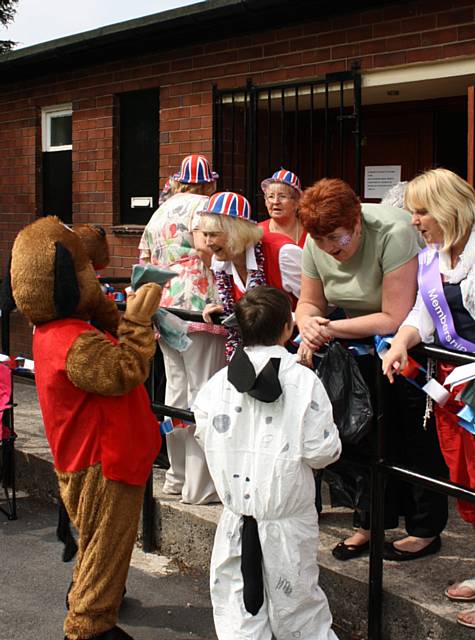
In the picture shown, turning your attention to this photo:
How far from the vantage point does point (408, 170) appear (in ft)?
24.5

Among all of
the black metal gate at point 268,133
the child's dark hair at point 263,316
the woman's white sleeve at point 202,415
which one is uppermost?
the black metal gate at point 268,133

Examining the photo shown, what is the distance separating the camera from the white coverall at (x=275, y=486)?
2785 mm

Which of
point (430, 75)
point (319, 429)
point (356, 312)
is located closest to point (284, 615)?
point (319, 429)

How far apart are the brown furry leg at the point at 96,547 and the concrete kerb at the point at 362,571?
88cm

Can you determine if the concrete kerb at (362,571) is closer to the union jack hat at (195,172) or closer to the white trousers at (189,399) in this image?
the white trousers at (189,399)

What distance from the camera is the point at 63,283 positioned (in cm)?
307

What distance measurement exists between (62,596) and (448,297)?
224 centimetres

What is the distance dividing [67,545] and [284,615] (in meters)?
1.47

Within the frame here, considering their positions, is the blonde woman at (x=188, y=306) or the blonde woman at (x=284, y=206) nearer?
the blonde woman at (x=188, y=306)

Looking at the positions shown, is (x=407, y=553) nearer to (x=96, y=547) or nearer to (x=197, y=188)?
(x=96, y=547)

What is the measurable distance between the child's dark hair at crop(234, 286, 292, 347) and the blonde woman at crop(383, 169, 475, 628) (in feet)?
1.41

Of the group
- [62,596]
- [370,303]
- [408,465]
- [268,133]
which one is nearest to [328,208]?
[370,303]

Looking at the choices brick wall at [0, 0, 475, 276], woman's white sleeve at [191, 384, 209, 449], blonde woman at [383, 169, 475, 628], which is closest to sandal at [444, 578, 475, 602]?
blonde woman at [383, 169, 475, 628]

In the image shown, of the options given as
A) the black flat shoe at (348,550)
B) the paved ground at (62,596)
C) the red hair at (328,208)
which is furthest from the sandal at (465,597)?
the red hair at (328,208)
